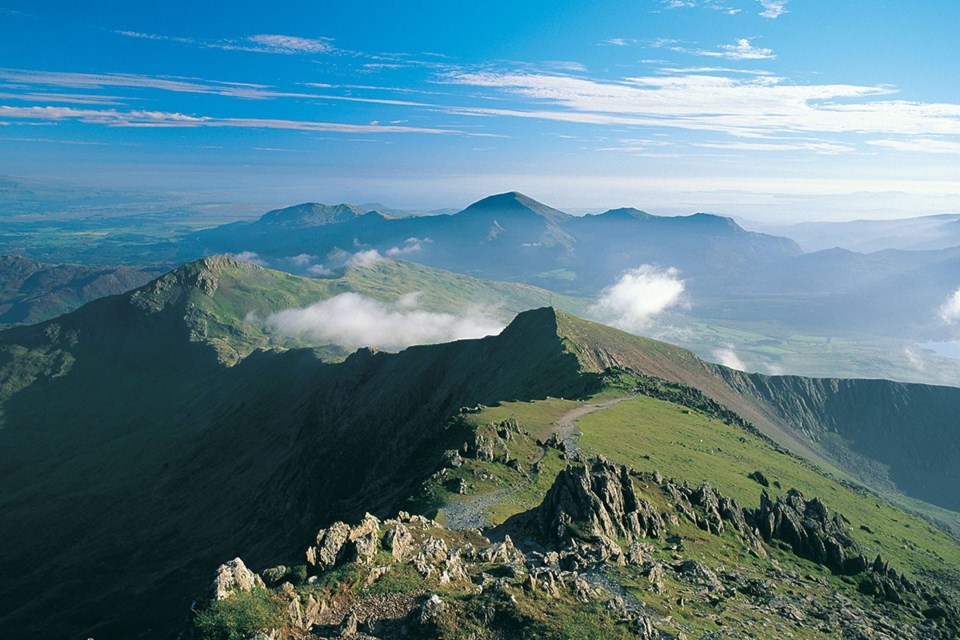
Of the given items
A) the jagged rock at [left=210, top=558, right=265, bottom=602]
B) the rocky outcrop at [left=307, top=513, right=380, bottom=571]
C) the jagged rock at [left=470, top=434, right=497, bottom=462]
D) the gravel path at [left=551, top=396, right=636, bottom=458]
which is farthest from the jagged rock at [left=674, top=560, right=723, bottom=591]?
the gravel path at [left=551, top=396, right=636, bottom=458]

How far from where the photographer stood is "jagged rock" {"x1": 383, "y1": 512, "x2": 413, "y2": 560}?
40250 millimetres

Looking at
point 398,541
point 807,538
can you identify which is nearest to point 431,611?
point 398,541

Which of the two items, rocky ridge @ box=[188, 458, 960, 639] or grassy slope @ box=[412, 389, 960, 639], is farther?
grassy slope @ box=[412, 389, 960, 639]

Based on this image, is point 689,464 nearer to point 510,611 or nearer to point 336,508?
point 336,508

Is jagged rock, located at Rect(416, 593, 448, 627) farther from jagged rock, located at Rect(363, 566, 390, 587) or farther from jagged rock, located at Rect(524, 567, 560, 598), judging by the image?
jagged rock, located at Rect(524, 567, 560, 598)

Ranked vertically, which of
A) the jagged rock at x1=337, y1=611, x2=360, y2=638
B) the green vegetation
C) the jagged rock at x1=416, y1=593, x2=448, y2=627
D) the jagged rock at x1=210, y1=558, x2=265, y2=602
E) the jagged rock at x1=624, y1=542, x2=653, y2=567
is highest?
the jagged rock at x1=210, y1=558, x2=265, y2=602

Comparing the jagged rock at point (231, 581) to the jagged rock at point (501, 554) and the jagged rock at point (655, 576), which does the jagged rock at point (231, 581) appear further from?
the jagged rock at point (655, 576)

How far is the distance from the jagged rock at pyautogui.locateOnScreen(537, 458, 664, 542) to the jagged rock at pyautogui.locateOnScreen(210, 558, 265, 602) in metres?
27.4

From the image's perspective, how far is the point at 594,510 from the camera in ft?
175

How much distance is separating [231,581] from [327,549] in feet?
24.0

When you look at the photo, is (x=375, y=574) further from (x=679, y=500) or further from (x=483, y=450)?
(x=679, y=500)

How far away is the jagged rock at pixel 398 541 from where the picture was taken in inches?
1585

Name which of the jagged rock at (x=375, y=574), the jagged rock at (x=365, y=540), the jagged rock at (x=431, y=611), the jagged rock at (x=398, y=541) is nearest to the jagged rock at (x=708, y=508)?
the jagged rock at (x=398, y=541)

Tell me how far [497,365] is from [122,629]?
106326 millimetres
